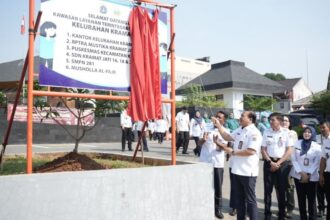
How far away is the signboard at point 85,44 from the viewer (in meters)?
4.34

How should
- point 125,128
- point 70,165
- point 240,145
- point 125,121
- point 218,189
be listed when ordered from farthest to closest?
point 125,128
point 125,121
point 218,189
point 240,145
point 70,165

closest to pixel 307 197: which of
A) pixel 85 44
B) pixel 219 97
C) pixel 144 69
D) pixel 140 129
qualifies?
pixel 144 69

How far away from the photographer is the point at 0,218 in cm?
342

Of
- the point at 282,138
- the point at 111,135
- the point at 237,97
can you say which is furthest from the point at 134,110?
the point at 237,97

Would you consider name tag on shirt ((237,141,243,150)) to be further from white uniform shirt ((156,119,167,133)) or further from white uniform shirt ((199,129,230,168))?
white uniform shirt ((156,119,167,133))

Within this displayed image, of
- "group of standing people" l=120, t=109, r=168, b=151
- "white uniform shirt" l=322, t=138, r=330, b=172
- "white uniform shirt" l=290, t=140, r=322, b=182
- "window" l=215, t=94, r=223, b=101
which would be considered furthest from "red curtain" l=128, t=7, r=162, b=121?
"window" l=215, t=94, r=223, b=101

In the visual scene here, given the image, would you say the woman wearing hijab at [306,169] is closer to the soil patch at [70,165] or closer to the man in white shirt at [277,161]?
the man in white shirt at [277,161]

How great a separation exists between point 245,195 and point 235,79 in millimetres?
33145

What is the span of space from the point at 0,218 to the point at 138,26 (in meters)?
2.91

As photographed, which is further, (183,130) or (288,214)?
(183,130)

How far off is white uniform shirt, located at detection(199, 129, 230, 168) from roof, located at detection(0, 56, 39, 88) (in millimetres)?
29959

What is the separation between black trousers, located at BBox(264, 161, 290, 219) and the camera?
6242 mm

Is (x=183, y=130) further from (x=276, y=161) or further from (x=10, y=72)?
(x=10, y=72)

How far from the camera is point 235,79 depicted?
37.9 meters
